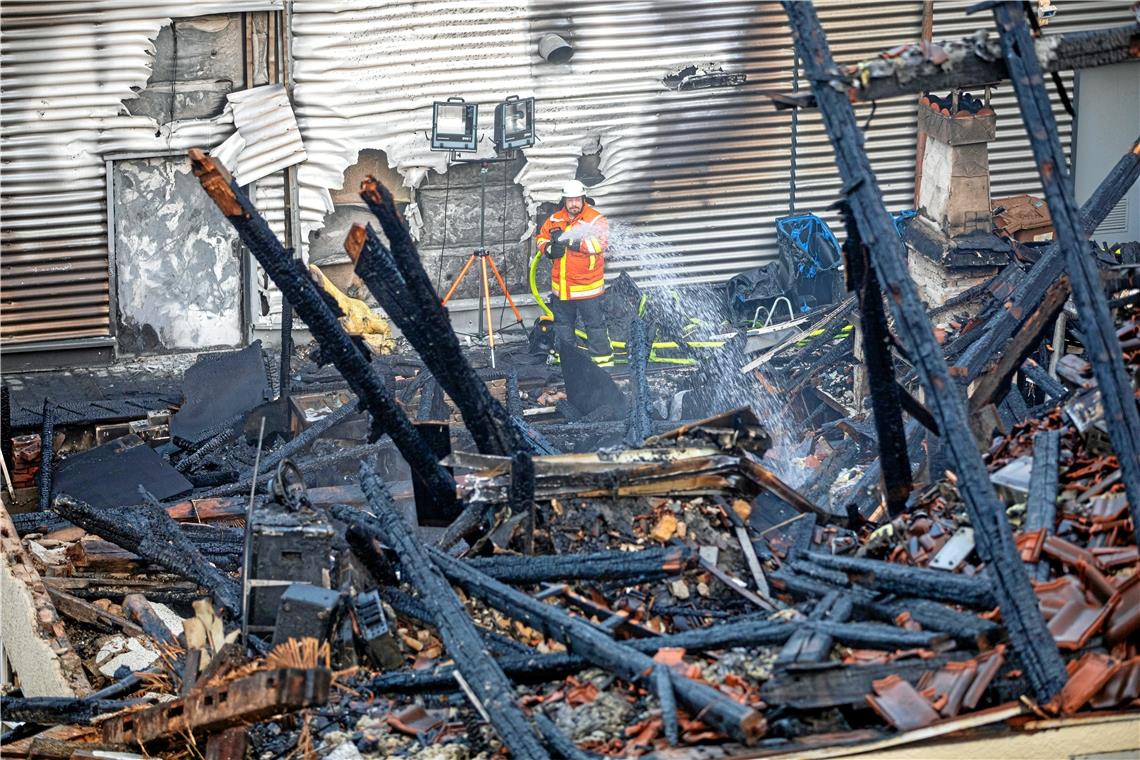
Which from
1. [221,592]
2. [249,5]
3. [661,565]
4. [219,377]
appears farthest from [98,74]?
[661,565]

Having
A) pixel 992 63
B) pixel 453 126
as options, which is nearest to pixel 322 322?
pixel 992 63

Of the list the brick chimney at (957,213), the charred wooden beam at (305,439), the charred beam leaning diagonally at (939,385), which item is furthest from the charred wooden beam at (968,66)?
the charred wooden beam at (305,439)

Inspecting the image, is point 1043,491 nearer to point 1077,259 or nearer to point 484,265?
point 1077,259

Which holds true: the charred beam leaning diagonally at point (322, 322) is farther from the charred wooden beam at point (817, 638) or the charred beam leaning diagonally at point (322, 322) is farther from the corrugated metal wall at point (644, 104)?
the corrugated metal wall at point (644, 104)

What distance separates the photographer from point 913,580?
23.5 ft

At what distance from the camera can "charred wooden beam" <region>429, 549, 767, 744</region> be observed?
6289 millimetres

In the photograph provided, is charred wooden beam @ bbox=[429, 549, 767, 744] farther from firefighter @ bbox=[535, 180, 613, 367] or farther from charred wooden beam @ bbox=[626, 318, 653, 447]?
firefighter @ bbox=[535, 180, 613, 367]

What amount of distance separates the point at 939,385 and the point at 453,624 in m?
2.93

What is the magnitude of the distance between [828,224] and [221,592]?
1145 centimetres

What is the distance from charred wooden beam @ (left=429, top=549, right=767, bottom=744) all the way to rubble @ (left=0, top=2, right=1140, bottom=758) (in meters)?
0.02

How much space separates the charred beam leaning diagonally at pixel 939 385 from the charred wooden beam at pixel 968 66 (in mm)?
185

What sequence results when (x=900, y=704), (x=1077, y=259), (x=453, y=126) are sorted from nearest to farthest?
(x=900, y=704) < (x=1077, y=259) < (x=453, y=126)

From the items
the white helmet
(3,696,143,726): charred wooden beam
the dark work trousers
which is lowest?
(3,696,143,726): charred wooden beam

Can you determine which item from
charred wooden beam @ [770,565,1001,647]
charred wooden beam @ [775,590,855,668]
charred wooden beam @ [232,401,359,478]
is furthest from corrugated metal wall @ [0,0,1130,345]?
charred wooden beam @ [775,590,855,668]
